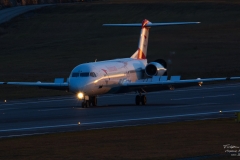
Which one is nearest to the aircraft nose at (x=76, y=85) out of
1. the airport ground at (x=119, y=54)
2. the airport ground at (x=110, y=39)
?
the airport ground at (x=119, y=54)

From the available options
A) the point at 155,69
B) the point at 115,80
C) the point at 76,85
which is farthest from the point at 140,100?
the point at 76,85

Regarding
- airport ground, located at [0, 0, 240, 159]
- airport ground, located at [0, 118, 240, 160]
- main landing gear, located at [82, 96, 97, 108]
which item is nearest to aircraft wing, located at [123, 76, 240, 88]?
main landing gear, located at [82, 96, 97, 108]

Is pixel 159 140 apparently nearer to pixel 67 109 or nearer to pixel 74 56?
pixel 67 109

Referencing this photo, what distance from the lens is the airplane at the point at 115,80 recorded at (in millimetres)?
37188

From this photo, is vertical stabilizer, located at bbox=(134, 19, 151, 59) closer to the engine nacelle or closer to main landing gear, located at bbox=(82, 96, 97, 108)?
the engine nacelle

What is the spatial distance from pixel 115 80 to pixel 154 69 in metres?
3.04

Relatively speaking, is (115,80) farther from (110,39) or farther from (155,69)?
(110,39)

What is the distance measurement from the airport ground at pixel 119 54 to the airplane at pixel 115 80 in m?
5.82

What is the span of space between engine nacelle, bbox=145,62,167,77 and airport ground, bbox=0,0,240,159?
551cm

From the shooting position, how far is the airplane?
122ft

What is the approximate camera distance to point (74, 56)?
252 ft

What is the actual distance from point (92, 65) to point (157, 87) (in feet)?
11.5

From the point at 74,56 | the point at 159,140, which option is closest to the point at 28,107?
the point at 159,140

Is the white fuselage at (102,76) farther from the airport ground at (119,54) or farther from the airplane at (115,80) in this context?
the airport ground at (119,54)
